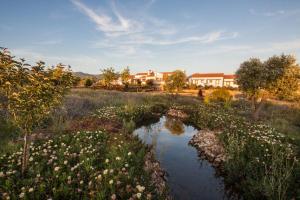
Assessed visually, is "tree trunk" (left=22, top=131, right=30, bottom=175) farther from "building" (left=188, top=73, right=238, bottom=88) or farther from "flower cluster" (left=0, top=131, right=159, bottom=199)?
"building" (left=188, top=73, right=238, bottom=88)

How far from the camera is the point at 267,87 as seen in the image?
1510 centimetres

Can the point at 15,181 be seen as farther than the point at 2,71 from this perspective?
Yes

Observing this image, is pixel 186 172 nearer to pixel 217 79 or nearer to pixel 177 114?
pixel 177 114

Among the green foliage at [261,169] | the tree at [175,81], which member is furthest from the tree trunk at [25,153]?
the tree at [175,81]

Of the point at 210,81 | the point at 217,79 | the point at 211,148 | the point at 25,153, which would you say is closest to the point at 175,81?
the point at 211,148

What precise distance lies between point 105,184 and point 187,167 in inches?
192

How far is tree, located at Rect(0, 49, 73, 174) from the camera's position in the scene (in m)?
4.42

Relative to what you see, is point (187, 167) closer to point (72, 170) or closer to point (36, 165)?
point (72, 170)

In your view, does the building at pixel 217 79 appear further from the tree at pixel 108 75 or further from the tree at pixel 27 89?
Answer: the tree at pixel 27 89

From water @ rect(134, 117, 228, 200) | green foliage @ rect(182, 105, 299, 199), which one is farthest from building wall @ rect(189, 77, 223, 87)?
green foliage @ rect(182, 105, 299, 199)

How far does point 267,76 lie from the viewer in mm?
14711

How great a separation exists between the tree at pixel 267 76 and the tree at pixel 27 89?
1495 cm

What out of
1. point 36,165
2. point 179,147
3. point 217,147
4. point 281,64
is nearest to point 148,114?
point 179,147

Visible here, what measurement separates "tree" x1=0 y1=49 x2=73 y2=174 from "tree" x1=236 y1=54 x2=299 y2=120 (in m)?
15.0
